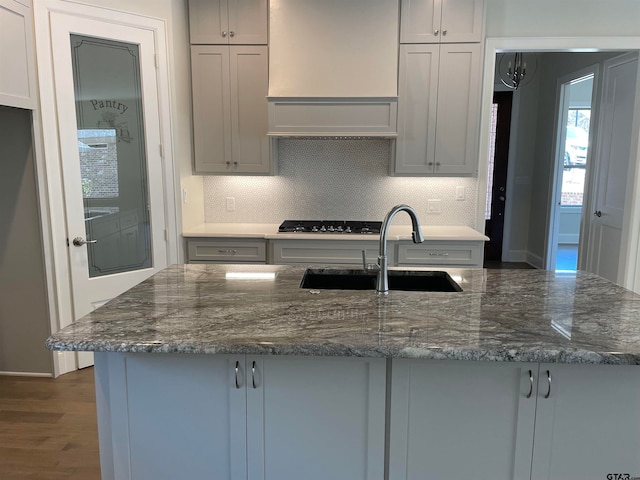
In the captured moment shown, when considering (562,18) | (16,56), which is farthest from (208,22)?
(562,18)

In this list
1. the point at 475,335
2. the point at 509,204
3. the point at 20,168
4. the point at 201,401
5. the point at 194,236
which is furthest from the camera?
the point at 509,204

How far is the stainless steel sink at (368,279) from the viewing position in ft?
7.39

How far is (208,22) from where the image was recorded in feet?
11.7

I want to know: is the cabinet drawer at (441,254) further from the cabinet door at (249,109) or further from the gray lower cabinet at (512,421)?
the gray lower cabinet at (512,421)

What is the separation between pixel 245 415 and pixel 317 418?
0.24 metres

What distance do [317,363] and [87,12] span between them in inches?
111

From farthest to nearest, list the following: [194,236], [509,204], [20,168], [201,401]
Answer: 1. [509,204]
2. [194,236]
3. [20,168]
4. [201,401]

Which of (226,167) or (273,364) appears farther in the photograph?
(226,167)

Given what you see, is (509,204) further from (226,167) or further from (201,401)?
(201,401)

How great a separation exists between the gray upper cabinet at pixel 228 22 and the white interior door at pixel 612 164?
3048mm

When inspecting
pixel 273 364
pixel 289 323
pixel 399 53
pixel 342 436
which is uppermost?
pixel 399 53

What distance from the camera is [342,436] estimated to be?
1.53 metres

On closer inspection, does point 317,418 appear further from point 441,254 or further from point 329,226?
point 329,226

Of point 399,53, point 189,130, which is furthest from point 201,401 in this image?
point 399,53
